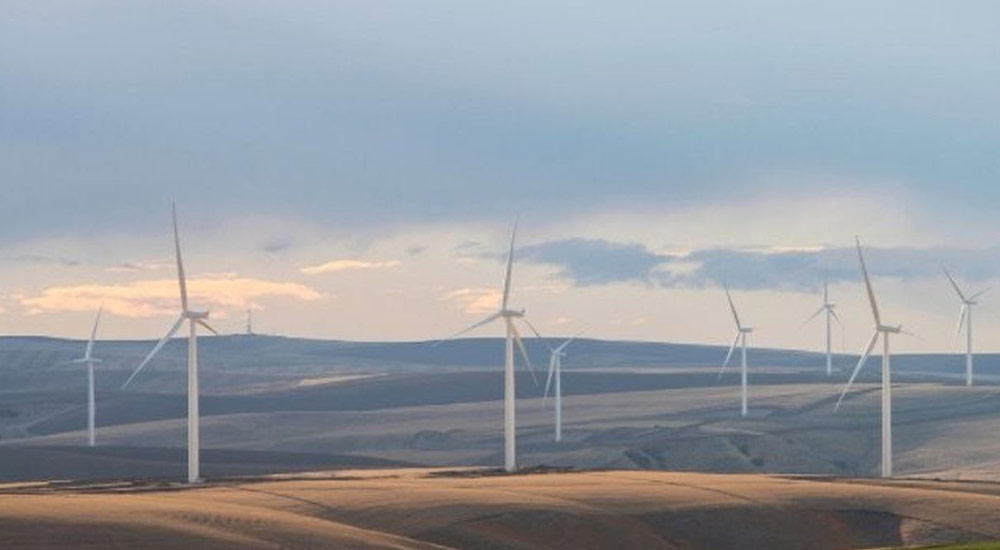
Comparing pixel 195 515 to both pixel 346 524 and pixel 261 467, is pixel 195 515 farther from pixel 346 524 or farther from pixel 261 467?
pixel 261 467

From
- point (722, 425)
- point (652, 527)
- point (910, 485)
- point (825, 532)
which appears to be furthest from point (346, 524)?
point (722, 425)

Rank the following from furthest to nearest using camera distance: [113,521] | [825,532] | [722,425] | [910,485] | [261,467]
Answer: [722,425] → [261,467] → [910,485] → [825,532] → [113,521]

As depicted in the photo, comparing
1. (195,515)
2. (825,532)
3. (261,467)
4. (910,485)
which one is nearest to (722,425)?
(261,467)

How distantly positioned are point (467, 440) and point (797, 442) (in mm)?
29997

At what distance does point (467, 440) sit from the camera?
18362cm

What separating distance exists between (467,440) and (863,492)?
9482 centimetres

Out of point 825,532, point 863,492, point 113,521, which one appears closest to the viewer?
point 113,521

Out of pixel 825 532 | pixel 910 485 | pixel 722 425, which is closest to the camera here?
pixel 825 532

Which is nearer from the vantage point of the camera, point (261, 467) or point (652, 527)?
point (652, 527)

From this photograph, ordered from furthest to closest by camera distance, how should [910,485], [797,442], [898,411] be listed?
[898,411] → [797,442] → [910,485]

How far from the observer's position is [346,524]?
75.4 metres

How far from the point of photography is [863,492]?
296 ft

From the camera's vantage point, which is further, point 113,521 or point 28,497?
point 28,497

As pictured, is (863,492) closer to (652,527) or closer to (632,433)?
(652,527)
